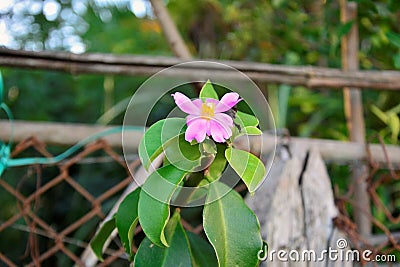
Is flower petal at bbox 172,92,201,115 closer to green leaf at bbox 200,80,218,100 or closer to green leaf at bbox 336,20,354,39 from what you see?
green leaf at bbox 200,80,218,100

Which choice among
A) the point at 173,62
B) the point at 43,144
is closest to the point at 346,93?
the point at 173,62

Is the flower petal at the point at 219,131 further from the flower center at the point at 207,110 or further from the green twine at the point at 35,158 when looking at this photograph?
the green twine at the point at 35,158

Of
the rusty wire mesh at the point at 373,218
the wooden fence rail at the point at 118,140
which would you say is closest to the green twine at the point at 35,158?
the wooden fence rail at the point at 118,140

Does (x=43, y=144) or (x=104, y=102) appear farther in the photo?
(x=104, y=102)

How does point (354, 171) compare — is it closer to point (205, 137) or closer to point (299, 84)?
point (299, 84)

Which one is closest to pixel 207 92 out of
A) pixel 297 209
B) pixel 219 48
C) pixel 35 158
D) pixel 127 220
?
pixel 127 220

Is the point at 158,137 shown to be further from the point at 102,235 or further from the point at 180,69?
the point at 180,69

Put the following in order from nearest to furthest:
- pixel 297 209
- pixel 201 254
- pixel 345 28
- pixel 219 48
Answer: pixel 201 254 → pixel 297 209 → pixel 345 28 → pixel 219 48
